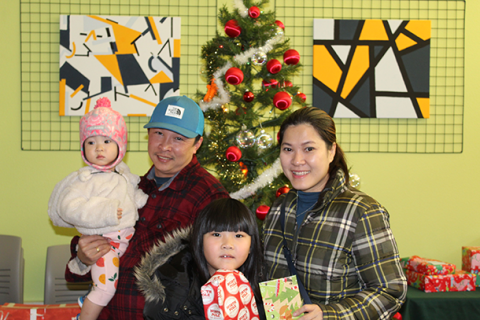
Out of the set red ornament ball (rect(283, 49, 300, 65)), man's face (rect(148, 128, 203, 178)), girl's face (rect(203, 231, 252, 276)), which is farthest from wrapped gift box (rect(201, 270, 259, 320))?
red ornament ball (rect(283, 49, 300, 65))

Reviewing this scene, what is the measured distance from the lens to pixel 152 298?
4.63 feet

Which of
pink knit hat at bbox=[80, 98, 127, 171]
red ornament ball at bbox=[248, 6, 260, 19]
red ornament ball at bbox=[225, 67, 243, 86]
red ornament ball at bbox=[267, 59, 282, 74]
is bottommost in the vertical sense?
pink knit hat at bbox=[80, 98, 127, 171]

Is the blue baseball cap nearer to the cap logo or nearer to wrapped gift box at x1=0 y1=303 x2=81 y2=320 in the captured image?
the cap logo

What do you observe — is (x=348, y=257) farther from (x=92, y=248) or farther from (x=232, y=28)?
(x=232, y=28)

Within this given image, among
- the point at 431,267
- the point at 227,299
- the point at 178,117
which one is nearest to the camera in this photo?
the point at 227,299

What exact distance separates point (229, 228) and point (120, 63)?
2.38 m

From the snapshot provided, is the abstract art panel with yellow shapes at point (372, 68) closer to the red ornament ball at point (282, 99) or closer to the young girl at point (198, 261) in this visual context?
the red ornament ball at point (282, 99)

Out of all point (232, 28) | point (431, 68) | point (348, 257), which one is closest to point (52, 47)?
point (232, 28)

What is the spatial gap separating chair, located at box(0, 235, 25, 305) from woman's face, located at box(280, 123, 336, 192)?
2.29m

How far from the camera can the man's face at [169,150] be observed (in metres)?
1.88

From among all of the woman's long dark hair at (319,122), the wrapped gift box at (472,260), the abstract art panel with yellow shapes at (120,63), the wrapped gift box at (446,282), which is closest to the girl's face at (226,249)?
the woman's long dark hair at (319,122)

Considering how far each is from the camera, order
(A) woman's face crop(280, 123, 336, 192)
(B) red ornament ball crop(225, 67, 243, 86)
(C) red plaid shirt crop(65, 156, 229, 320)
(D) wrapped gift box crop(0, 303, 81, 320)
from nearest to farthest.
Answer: (A) woman's face crop(280, 123, 336, 192)
(C) red plaid shirt crop(65, 156, 229, 320)
(D) wrapped gift box crop(0, 303, 81, 320)
(B) red ornament ball crop(225, 67, 243, 86)

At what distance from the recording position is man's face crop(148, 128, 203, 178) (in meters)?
1.88

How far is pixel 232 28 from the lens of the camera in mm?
2469
